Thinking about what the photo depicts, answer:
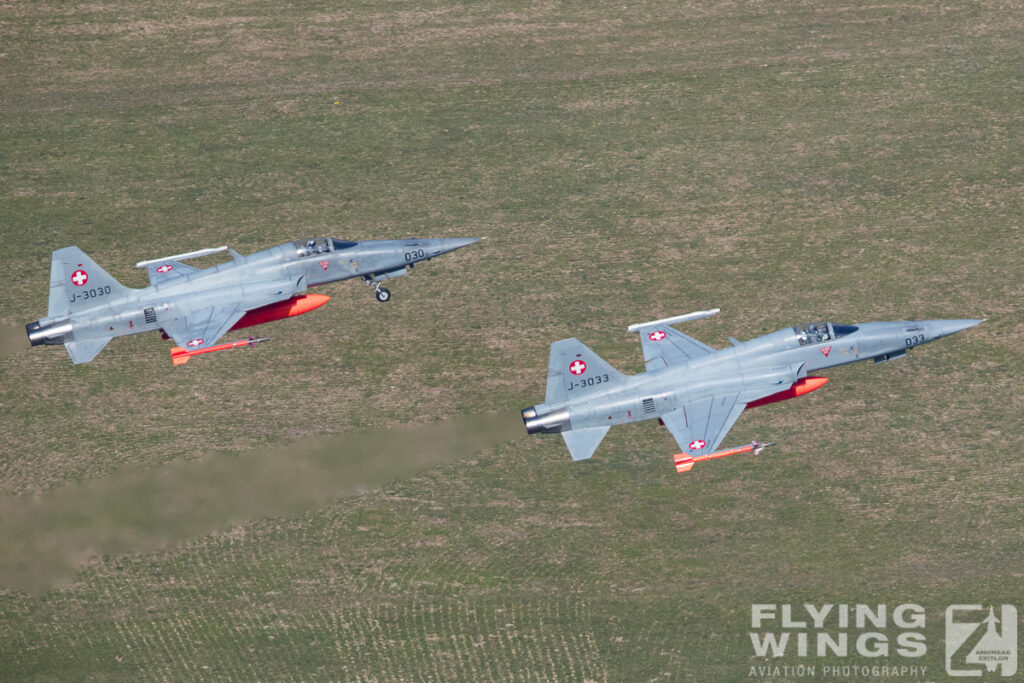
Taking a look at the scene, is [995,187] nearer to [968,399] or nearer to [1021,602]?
[968,399]

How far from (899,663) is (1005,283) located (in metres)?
20.3

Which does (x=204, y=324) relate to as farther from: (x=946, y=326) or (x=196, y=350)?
(x=946, y=326)

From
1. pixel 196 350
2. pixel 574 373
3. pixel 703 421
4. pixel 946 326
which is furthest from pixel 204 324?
pixel 946 326

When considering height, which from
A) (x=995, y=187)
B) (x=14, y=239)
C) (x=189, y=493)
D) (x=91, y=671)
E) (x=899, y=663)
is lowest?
(x=899, y=663)

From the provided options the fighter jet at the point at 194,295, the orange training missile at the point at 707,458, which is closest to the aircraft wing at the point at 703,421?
Answer: the orange training missile at the point at 707,458

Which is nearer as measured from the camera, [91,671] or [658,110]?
[91,671]

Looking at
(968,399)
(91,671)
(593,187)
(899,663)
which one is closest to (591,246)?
(593,187)

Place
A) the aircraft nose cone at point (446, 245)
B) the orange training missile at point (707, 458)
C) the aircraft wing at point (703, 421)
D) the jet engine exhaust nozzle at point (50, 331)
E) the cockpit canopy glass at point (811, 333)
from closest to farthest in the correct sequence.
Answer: the aircraft wing at point (703, 421) < the orange training missile at point (707, 458) < the cockpit canopy glass at point (811, 333) < the jet engine exhaust nozzle at point (50, 331) < the aircraft nose cone at point (446, 245)

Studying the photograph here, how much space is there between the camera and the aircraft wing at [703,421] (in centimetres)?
6106

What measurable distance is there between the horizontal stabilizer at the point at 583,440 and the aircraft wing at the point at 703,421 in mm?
2722

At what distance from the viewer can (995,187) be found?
76875mm

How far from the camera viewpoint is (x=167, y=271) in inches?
2657

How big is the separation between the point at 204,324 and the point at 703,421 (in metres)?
20.4

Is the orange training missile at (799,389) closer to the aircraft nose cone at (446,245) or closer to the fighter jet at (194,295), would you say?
the aircraft nose cone at (446,245)
